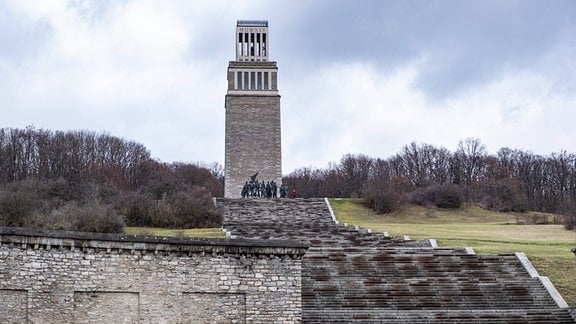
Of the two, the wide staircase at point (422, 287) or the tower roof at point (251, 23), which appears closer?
the wide staircase at point (422, 287)

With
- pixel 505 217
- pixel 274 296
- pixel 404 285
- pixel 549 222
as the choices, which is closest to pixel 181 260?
pixel 274 296

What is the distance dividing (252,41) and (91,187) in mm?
23773

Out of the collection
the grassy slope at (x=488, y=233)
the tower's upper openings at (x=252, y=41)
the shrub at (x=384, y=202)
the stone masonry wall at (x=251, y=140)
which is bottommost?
the grassy slope at (x=488, y=233)

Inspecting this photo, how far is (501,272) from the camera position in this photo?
21859 millimetres

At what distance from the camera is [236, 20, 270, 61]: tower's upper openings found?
58.9 m

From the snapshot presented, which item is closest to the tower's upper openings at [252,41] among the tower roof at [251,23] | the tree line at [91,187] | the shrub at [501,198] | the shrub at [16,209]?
the tower roof at [251,23]

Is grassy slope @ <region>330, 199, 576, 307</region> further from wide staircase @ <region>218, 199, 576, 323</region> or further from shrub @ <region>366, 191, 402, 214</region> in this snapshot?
wide staircase @ <region>218, 199, 576, 323</region>

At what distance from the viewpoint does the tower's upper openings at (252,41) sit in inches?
2319

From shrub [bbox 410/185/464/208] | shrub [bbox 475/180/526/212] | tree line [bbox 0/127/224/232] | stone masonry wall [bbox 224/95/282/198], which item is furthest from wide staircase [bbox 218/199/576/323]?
stone masonry wall [bbox 224/95/282/198]

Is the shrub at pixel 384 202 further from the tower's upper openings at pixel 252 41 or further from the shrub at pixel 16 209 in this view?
the shrub at pixel 16 209

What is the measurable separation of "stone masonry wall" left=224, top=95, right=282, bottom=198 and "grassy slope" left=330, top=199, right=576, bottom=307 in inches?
365

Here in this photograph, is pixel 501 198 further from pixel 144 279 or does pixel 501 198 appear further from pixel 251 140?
pixel 144 279

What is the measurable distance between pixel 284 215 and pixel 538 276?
19.8 meters

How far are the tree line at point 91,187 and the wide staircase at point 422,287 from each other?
8151mm
